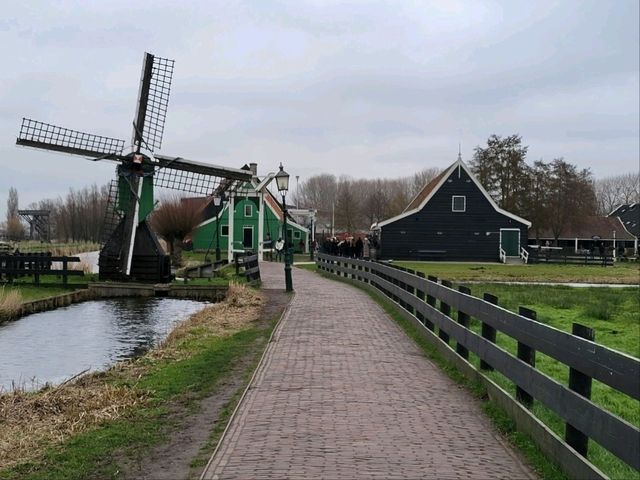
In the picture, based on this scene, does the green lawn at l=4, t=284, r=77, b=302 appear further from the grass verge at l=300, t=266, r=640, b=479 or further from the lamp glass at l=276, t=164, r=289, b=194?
the grass verge at l=300, t=266, r=640, b=479

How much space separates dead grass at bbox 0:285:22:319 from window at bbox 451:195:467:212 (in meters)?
36.9

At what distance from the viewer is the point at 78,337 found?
1648cm

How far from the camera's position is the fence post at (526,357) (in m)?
5.87

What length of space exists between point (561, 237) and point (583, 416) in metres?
82.3

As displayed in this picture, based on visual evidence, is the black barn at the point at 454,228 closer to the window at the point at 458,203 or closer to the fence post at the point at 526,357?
the window at the point at 458,203

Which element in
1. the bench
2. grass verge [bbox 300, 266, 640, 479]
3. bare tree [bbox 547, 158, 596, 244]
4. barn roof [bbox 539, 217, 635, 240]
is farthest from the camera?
barn roof [bbox 539, 217, 635, 240]

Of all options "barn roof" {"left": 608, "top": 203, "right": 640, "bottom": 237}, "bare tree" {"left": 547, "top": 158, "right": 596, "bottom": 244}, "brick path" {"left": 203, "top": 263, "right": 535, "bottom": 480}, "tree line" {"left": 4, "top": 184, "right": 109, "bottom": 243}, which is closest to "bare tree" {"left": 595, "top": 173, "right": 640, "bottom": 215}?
"barn roof" {"left": 608, "top": 203, "right": 640, "bottom": 237}

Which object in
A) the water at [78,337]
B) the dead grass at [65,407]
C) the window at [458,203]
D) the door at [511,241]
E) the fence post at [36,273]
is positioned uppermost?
the window at [458,203]

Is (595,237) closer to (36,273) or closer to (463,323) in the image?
(36,273)

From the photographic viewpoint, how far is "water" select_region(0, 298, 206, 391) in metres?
12.3

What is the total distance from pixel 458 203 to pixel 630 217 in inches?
2267

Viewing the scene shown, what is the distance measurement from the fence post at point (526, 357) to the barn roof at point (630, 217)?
92144 mm

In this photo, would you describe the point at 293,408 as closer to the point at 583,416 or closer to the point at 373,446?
the point at 373,446

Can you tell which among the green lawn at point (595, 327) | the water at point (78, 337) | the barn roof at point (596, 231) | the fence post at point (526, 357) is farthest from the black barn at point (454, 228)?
the fence post at point (526, 357)
